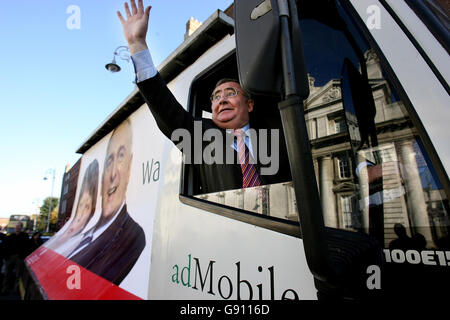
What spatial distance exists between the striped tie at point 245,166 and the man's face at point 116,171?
167cm

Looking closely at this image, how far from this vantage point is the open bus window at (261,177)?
1.13 meters

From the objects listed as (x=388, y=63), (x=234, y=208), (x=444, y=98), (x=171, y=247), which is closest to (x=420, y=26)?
(x=388, y=63)

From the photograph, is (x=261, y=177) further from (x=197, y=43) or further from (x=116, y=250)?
(x=116, y=250)

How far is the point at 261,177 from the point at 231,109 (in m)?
0.56

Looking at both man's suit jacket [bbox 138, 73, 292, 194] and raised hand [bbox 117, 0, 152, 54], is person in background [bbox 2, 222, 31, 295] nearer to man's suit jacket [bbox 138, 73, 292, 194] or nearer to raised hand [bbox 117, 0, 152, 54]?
man's suit jacket [bbox 138, 73, 292, 194]

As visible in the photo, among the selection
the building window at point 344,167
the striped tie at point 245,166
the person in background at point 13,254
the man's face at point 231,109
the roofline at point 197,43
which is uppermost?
the roofline at point 197,43

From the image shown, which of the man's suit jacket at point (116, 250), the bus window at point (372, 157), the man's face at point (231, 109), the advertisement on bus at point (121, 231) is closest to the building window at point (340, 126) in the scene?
the bus window at point (372, 157)

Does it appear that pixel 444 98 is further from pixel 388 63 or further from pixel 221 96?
pixel 221 96

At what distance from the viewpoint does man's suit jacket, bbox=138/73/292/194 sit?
4.91ft

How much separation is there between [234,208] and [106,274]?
1.53 meters

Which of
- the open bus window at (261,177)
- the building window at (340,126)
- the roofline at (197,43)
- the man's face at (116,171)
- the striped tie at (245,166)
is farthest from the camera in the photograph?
the man's face at (116,171)

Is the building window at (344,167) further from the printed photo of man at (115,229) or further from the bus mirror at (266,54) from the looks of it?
the printed photo of man at (115,229)

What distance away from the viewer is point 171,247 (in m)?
1.60

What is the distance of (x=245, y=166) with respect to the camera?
4.80 feet
